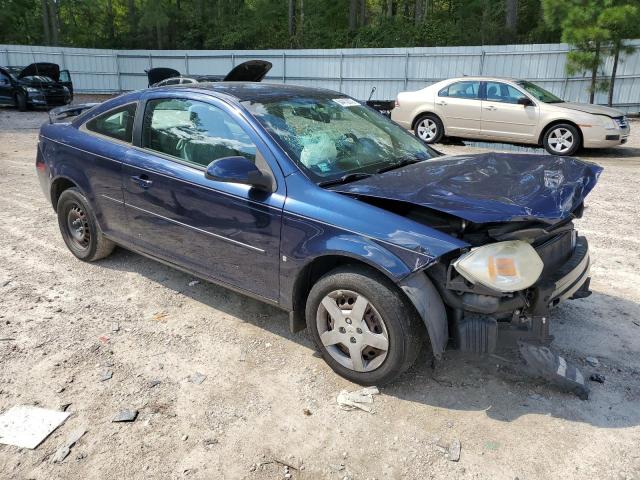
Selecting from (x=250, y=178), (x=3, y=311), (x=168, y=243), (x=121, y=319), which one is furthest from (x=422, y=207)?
(x=3, y=311)

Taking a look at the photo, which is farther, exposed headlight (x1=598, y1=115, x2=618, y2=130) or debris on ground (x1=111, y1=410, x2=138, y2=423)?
exposed headlight (x1=598, y1=115, x2=618, y2=130)

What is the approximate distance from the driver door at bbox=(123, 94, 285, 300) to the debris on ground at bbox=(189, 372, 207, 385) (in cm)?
61

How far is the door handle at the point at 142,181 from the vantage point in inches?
154

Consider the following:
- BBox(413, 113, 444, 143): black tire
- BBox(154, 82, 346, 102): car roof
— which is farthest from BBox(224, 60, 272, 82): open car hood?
BBox(413, 113, 444, 143): black tire

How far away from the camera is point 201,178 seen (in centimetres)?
358

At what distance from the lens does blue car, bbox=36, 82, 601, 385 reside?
2.78m

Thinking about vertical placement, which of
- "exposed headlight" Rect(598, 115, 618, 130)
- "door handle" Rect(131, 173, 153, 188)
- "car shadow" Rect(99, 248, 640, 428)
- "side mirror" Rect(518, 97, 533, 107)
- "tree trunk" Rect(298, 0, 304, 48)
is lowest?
"car shadow" Rect(99, 248, 640, 428)

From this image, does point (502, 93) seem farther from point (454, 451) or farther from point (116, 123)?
point (454, 451)

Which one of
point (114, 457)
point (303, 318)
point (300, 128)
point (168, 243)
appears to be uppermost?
point (300, 128)

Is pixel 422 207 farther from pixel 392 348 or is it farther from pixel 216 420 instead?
pixel 216 420

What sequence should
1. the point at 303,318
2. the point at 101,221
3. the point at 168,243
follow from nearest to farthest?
the point at 303,318 < the point at 168,243 < the point at 101,221

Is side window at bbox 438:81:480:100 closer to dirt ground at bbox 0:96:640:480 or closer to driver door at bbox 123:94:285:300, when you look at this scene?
dirt ground at bbox 0:96:640:480

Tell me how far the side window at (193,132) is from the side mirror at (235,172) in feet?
0.79

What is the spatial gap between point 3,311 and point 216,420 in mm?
2205
